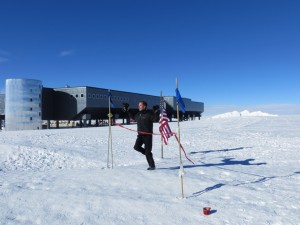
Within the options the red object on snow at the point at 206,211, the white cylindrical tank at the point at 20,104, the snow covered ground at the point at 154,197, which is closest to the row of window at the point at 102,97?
the white cylindrical tank at the point at 20,104

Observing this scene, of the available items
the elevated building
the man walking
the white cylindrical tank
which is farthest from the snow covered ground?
the white cylindrical tank

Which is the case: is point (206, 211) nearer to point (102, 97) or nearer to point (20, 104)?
point (20, 104)

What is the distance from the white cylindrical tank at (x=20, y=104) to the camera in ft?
175

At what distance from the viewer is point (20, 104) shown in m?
53.8

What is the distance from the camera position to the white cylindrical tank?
175 feet

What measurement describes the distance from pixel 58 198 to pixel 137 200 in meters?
1.67

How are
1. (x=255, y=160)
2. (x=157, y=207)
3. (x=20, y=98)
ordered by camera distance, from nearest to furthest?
(x=157, y=207) → (x=255, y=160) → (x=20, y=98)

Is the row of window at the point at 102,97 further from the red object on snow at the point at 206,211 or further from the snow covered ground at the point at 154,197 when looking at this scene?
the red object on snow at the point at 206,211

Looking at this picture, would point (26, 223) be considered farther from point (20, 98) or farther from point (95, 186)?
point (20, 98)

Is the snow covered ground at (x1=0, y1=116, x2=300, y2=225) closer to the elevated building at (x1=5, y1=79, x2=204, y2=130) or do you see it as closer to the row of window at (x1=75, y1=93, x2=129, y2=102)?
the elevated building at (x1=5, y1=79, x2=204, y2=130)

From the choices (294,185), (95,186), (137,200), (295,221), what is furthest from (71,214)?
(294,185)

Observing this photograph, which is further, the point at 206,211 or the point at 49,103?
the point at 49,103

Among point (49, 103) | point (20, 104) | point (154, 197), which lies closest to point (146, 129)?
point (154, 197)

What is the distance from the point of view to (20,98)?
176 feet
